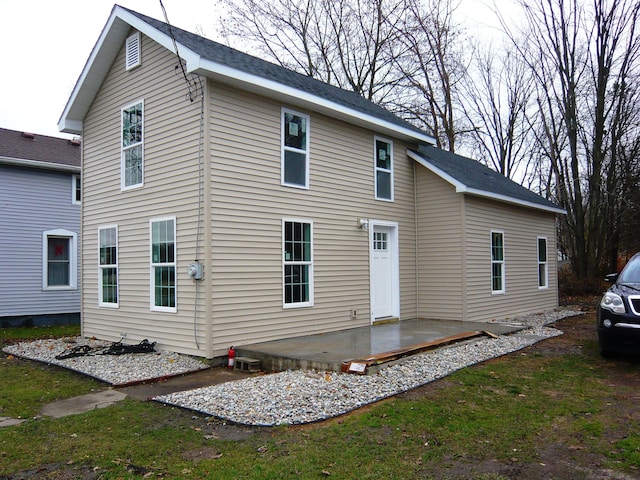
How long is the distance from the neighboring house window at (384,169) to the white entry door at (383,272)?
2.56ft

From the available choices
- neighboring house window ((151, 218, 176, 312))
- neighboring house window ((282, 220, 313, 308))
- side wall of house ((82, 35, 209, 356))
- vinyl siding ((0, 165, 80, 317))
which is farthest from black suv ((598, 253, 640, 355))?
vinyl siding ((0, 165, 80, 317))

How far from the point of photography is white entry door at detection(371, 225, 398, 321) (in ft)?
36.9

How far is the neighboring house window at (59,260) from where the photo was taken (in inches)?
611

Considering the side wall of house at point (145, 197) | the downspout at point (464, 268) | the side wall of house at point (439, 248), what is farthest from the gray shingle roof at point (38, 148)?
the downspout at point (464, 268)

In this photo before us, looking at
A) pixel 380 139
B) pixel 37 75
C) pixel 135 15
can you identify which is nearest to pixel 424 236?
pixel 380 139

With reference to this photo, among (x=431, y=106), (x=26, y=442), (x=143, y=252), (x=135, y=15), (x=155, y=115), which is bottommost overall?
(x=26, y=442)

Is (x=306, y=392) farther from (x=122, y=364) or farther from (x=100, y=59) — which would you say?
(x=100, y=59)

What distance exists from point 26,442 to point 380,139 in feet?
30.1

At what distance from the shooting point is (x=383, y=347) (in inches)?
313

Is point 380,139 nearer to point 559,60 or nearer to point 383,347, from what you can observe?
point 383,347

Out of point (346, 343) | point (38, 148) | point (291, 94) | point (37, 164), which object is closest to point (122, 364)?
point (346, 343)

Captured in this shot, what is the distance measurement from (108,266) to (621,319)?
9159 mm

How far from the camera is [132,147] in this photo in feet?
32.1

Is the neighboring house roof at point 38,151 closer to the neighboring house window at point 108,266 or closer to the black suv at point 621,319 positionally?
the neighboring house window at point 108,266
